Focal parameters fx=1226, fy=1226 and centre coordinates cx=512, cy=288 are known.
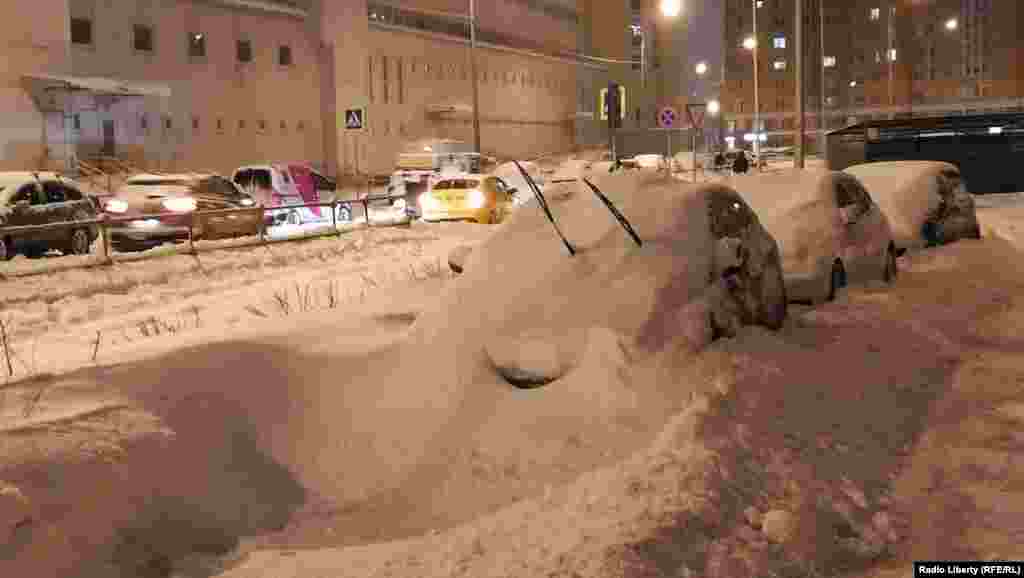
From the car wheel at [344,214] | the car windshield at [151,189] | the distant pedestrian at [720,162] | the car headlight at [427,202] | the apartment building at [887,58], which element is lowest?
the car wheel at [344,214]

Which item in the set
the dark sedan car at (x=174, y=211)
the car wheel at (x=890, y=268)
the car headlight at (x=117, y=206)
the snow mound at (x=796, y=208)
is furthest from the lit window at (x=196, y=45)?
the car wheel at (x=890, y=268)

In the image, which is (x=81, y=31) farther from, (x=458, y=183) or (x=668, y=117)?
(x=668, y=117)

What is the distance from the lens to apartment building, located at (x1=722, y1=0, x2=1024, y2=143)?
11869cm

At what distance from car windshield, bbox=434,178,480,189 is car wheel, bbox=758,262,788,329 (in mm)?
21847

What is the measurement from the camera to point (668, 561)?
17.5 ft

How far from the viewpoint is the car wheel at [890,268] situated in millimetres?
14766

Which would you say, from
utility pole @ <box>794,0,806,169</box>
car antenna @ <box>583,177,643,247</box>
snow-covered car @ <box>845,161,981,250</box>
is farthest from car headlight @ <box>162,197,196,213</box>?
car antenna @ <box>583,177,643,247</box>

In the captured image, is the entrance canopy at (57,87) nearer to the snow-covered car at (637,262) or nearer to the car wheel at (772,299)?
the snow-covered car at (637,262)

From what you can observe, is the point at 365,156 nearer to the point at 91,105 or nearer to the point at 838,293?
the point at 91,105

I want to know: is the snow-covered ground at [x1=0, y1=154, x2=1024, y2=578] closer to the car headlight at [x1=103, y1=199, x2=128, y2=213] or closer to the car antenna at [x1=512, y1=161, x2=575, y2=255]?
the car antenna at [x1=512, y1=161, x2=575, y2=255]

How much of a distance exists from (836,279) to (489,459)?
748 centimetres

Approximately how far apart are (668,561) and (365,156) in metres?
55.8

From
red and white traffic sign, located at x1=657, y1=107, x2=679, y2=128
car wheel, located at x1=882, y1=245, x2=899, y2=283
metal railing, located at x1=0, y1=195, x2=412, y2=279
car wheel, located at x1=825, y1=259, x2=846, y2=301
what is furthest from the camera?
red and white traffic sign, located at x1=657, y1=107, x2=679, y2=128

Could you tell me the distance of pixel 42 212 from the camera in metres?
22.3
